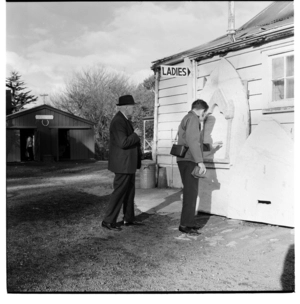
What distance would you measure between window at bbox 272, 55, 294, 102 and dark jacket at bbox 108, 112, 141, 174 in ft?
6.23

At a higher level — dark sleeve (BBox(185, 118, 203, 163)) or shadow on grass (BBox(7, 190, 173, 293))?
dark sleeve (BBox(185, 118, 203, 163))

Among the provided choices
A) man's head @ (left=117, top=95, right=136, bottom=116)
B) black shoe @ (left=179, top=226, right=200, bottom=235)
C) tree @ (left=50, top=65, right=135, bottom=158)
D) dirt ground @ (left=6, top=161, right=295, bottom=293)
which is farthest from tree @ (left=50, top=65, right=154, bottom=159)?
black shoe @ (left=179, top=226, right=200, bottom=235)

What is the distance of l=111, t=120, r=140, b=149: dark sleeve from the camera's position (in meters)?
3.90

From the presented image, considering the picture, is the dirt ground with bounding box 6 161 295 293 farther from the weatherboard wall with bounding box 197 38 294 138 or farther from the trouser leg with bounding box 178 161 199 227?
the weatherboard wall with bounding box 197 38 294 138

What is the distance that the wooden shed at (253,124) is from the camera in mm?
3934

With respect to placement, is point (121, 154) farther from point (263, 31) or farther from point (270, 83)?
point (263, 31)

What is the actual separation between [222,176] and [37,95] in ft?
8.30

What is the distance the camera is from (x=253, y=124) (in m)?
4.71

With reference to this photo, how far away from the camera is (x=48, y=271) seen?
9.02 feet

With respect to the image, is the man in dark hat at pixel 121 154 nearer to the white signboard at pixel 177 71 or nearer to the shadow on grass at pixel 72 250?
the shadow on grass at pixel 72 250

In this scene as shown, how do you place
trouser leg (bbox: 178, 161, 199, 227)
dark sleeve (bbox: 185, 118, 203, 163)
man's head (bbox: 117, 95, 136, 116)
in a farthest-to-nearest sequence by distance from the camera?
1. man's head (bbox: 117, 95, 136, 116)
2. trouser leg (bbox: 178, 161, 199, 227)
3. dark sleeve (bbox: 185, 118, 203, 163)

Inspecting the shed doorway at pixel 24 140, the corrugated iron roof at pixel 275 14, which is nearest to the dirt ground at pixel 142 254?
the corrugated iron roof at pixel 275 14

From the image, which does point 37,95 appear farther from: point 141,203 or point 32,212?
point 141,203

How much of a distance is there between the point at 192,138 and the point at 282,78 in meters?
1.52
